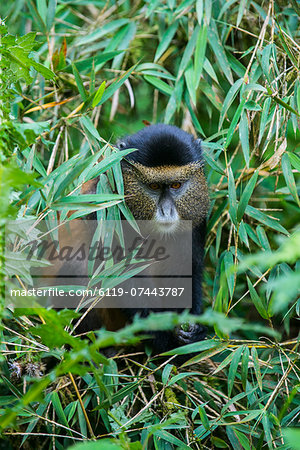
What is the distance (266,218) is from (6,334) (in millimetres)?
1769

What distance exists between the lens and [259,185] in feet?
13.8

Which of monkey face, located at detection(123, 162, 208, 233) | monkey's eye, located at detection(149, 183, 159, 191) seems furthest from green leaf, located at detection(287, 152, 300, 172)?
monkey's eye, located at detection(149, 183, 159, 191)

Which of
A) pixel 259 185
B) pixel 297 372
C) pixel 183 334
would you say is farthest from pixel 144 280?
pixel 259 185

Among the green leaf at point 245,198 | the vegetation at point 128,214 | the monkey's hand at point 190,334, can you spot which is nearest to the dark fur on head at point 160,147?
the vegetation at point 128,214

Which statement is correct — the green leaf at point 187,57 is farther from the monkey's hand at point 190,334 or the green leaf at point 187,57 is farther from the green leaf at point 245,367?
the green leaf at point 245,367

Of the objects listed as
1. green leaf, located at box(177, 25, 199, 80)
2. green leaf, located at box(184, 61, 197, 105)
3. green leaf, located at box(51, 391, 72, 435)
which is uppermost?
green leaf, located at box(177, 25, 199, 80)

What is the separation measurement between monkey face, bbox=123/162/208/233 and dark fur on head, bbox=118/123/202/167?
0.04m

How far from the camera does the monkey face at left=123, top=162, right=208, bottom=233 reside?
3.18 metres

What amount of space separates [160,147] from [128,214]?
470 millimetres

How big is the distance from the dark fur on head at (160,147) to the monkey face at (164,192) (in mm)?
37

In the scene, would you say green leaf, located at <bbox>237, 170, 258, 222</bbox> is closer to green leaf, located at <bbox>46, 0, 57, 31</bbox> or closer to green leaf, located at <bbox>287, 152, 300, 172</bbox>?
green leaf, located at <bbox>287, 152, 300, 172</bbox>

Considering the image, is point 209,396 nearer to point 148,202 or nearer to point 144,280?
point 144,280

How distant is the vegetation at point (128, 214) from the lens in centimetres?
219

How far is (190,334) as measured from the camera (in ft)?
11.2
